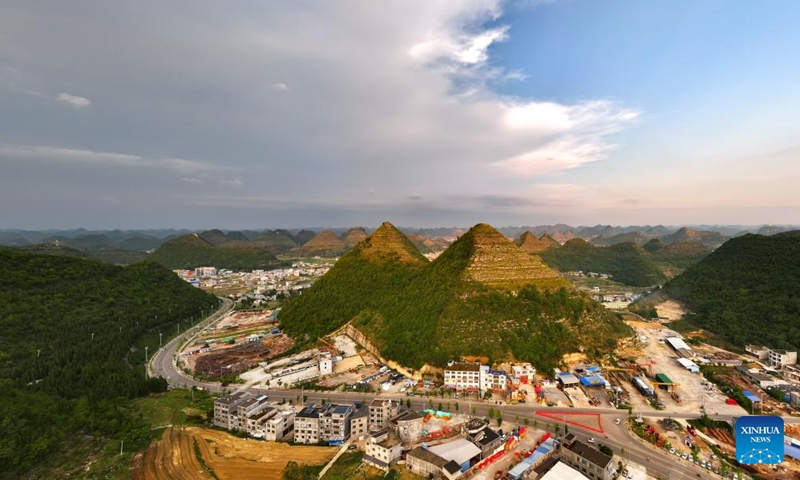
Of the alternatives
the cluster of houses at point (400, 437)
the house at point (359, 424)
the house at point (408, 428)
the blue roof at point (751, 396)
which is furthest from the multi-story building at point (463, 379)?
the blue roof at point (751, 396)

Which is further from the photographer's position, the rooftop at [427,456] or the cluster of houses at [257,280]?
the cluster of houses at [257,280]

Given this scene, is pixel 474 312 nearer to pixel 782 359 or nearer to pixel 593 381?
pixel 593 381

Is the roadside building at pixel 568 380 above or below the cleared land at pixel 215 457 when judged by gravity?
below

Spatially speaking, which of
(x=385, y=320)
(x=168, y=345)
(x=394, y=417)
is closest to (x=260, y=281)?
(x=168, y=345)

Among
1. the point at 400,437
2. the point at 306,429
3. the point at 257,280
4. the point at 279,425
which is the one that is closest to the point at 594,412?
the point at 400,437

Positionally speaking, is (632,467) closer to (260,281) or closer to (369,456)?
(369,456)

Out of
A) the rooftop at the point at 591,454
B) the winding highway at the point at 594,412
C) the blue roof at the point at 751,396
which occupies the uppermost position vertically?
the rooftop at the point at 591,454

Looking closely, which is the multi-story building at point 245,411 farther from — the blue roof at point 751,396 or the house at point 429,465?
the blue roof at point 751,396
